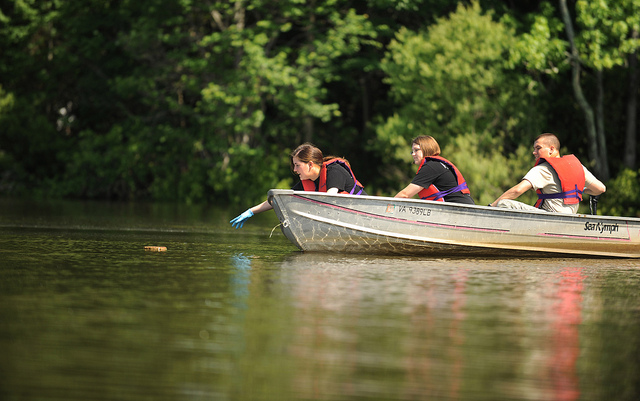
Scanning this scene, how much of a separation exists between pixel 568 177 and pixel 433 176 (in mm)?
1815

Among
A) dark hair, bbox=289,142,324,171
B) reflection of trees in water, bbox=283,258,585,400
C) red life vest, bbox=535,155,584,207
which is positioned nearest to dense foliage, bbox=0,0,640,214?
red life vest, bbox=535,155,584,207

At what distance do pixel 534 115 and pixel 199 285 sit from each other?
60.6 ft

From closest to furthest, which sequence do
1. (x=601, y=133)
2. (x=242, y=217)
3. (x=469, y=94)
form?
(x=242, y=217) → (x=601, y=133) → (x=469, y=94)

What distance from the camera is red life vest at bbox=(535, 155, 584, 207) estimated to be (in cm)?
1262

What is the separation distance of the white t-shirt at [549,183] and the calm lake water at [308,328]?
4.00 ft

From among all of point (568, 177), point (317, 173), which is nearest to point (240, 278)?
point (317, 173)

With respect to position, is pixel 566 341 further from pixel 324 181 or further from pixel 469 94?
pixel 469 94

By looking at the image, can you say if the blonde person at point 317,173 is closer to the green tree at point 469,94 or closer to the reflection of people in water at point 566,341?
the reflection of people in water at point 566,341

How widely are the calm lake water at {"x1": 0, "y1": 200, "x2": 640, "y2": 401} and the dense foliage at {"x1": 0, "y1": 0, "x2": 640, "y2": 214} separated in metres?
13.5

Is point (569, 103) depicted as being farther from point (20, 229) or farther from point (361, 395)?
point (361, 395)

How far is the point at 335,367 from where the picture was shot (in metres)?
5.54

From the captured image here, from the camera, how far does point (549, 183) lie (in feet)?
41.8

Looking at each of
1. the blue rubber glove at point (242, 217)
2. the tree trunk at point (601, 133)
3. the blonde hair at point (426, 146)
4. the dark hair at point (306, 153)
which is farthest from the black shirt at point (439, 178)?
the tree trunk at point (601, 133)

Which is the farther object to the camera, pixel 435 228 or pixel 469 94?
pixel 469 94
